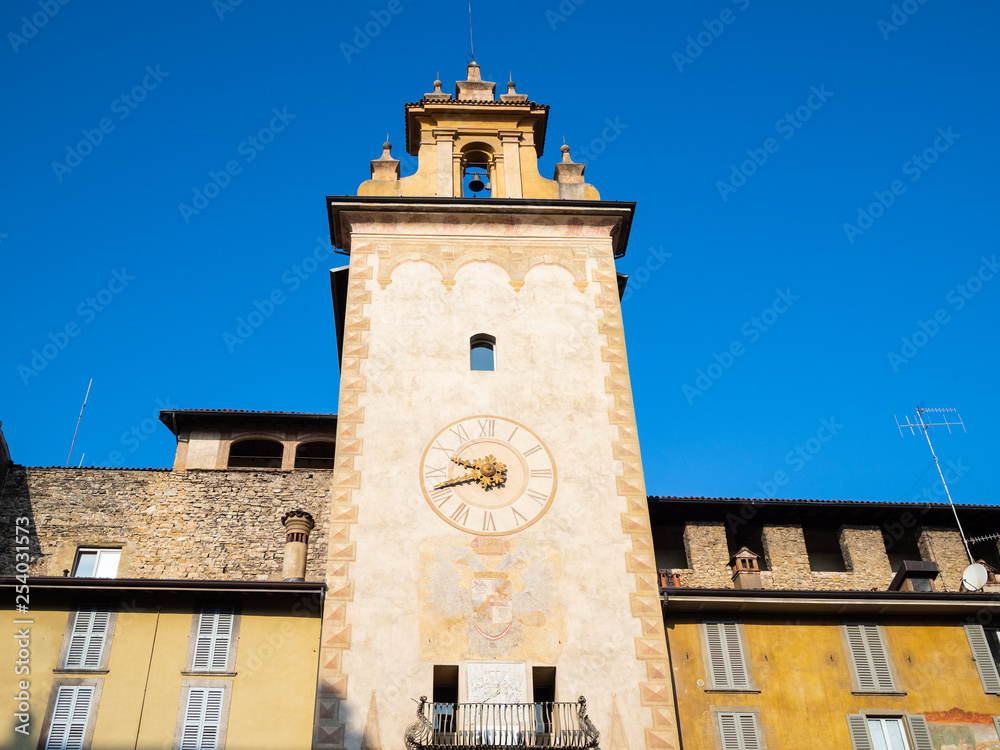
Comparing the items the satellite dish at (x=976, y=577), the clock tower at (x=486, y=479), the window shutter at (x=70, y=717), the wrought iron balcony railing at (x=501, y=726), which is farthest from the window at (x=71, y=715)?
the satellite dish at (x=976, y=577)

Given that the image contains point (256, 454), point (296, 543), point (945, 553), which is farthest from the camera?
point (256, 454)

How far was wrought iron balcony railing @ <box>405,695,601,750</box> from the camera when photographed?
15086mm

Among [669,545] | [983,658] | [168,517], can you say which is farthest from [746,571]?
[168,517]

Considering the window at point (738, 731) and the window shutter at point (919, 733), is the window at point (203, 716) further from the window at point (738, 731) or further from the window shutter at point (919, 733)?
the window shutter at point (919, 733)

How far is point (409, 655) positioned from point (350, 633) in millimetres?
987

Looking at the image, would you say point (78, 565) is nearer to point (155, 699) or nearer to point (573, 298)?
point (155, 699)

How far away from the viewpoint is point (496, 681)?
16078 mm

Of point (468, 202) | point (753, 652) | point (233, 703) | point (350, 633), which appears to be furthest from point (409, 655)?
point (468, 202)

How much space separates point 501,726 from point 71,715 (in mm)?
6356

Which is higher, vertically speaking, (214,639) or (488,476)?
(488,476)

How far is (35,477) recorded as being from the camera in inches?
972

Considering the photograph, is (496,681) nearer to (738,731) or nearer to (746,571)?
(738,731)

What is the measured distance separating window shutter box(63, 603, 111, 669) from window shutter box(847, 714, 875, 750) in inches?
460

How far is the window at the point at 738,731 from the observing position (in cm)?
1633
